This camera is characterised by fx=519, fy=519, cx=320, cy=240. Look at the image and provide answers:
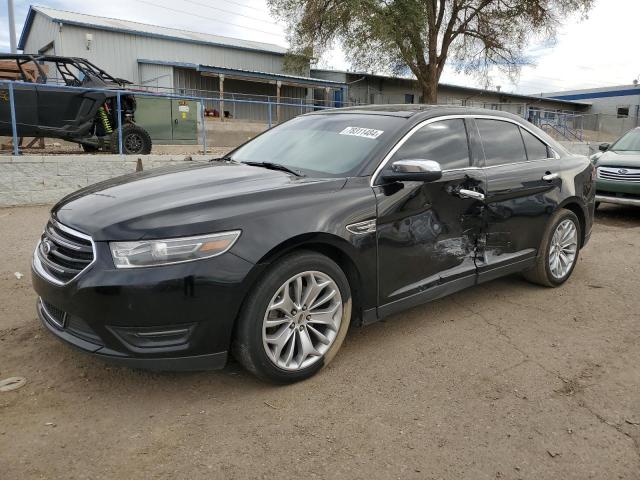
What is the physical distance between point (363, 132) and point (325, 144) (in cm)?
29

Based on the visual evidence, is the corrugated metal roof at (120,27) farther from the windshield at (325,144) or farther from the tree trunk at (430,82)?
the windshield at (325,144)

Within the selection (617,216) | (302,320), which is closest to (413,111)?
(302,320)

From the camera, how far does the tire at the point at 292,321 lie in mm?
2771

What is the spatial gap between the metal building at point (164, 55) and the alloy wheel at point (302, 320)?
77.4 feet

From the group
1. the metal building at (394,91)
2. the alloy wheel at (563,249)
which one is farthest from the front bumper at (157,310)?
the metal building at (394,91)

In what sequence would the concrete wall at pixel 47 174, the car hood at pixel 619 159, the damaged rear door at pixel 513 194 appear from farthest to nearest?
the car hood at pixel 619 159 < the concrete wall at pixel 47 174 < the damaged rear door at pixel 513 194

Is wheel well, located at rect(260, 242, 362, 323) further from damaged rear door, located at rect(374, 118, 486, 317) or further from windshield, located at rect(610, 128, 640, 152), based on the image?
windshield, located at rect(610, 128, 640, 152)

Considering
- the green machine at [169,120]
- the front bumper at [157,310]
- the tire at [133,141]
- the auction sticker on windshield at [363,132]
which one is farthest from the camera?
the green machine at [169,120]

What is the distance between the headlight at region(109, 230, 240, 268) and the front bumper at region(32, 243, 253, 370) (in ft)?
0.12

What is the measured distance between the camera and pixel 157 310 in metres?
2.56

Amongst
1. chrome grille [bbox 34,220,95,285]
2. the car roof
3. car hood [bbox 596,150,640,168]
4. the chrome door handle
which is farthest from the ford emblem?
car hood [bbox 596,150,640,168]

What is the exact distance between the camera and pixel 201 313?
8.61ft

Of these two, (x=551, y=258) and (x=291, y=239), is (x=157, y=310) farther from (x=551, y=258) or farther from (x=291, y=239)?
(x=551, y=258)

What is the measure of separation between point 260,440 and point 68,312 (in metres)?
1.19
